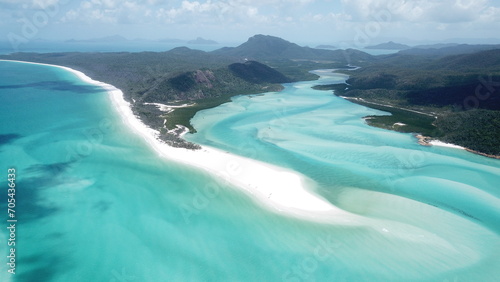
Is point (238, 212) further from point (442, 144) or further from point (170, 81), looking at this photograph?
point (170, 81)

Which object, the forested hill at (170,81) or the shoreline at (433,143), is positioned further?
the forested hill at (170,81)

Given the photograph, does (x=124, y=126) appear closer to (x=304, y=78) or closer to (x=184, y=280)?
(x=184, y=280)

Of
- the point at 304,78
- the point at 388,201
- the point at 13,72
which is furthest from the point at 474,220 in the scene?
the point at 13,72

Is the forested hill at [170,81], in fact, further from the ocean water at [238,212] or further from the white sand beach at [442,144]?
the white sand beach at [442,144]

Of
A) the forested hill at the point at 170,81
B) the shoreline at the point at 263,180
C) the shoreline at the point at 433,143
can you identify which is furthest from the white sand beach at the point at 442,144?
the forested hill at the point at 170,81

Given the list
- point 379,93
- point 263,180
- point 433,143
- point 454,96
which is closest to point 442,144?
point 433,143

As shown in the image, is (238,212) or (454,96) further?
(454,96)

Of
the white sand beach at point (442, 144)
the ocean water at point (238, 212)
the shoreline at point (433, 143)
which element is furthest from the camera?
the white sand beach at point (442, 144)
